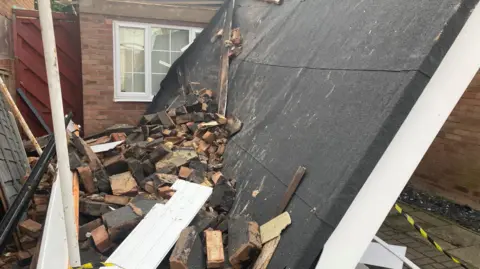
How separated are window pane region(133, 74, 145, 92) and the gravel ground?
572 cm

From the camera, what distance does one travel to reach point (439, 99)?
6.47 ft

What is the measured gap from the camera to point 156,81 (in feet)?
24.9

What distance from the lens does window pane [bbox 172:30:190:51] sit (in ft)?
24.6

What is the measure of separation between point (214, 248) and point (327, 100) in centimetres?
140

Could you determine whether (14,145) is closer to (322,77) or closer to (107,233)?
(107,233)

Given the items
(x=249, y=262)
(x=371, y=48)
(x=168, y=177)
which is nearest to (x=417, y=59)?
(x=371, y=48)

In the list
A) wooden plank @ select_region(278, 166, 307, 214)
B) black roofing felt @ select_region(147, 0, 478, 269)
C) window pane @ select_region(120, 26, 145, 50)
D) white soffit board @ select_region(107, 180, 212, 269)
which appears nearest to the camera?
black roofing felt @ select_region(147, 0, 478, 269)

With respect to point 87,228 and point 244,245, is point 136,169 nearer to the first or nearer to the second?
point 87,228

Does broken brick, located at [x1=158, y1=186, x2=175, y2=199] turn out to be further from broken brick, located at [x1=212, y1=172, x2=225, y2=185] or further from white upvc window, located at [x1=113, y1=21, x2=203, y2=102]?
white upvc window, located at [x1=113, y1=21, x2=203, y2=102]

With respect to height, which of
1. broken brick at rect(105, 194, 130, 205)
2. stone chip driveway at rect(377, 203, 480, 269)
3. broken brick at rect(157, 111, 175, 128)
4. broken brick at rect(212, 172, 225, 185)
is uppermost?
→ broken brick at rect(212, 172, 225, 185)

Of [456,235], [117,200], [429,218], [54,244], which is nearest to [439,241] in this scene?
[456,235]

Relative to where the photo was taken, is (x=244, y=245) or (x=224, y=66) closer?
(x=244, y=245)

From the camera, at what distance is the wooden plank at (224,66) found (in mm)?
5211

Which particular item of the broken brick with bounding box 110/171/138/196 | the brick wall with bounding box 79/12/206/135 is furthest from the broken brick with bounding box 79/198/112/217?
the brick wall with bounding box 79/12/206/135
